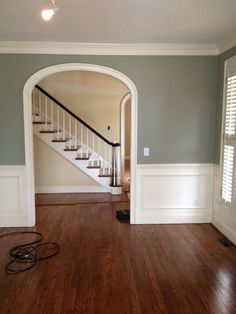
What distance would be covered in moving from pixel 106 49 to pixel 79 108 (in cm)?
265

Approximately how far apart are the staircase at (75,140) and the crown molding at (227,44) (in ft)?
9.44

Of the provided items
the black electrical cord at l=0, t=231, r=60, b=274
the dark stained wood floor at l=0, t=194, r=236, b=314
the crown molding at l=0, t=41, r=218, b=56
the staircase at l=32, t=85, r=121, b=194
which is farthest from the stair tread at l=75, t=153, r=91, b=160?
the crown molding at l=0, t=41, r=218, b=56

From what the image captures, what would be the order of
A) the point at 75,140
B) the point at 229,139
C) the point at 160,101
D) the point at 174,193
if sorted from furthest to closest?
the point at 75,140, the point at 174,193, the point at 160,101, the point at 229,139

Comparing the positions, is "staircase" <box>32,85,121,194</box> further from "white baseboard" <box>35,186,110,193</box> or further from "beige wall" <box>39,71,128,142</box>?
"beige wall" <box>39,71,128,142</box>

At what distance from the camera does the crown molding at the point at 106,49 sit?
367 centimetres

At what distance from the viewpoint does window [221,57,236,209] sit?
344 centimetres

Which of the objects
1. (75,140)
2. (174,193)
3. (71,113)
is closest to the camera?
(174,193)

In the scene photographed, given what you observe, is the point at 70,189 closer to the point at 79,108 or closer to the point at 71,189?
the point at 71,189

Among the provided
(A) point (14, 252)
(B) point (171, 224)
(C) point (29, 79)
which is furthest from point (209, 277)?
(C) point (29, 79)

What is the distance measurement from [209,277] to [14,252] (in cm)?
225

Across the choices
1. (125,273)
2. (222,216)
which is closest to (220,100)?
(222,216)

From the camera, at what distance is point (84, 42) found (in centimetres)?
364

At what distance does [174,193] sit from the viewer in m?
4.13

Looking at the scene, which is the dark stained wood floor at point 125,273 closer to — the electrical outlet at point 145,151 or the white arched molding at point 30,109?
the white arched molding at point 30,109
